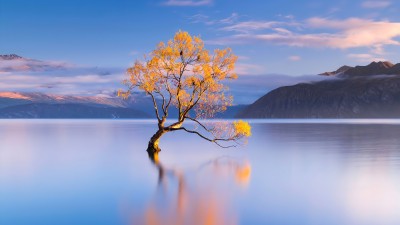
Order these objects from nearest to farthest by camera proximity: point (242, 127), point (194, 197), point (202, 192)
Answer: point (194, 197)
point (202, 192)
point (242, 127)

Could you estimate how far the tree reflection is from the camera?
699 inches

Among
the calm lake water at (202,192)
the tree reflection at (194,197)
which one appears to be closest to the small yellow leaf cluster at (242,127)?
the calm lake water at (202,192)

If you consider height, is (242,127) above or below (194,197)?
above

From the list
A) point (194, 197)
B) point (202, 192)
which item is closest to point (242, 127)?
point (202, 192)

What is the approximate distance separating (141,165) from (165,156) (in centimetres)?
914

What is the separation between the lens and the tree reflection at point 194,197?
17766 mm

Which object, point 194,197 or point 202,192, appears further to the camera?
point 202,192

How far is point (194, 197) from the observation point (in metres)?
22.8

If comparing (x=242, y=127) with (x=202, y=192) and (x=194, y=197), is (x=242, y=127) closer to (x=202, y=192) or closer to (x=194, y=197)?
(x=202, y=192)

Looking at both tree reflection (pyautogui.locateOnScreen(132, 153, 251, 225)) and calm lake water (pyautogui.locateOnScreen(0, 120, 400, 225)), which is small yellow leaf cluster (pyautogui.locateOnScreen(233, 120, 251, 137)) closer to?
calm lake water (pyautogui.locateOnScreen(0, 120, 400, 225))

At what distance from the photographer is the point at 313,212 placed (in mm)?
19172

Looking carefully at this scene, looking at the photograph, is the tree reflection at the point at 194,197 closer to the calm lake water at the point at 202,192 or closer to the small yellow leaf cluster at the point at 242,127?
the calm lake water at the point at 202,192

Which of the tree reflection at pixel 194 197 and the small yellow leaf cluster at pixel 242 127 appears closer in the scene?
the tree reflection at pixel 194 197

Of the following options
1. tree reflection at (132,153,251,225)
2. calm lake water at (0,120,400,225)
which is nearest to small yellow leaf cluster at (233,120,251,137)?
calm lake water at (0,120,400,225)
